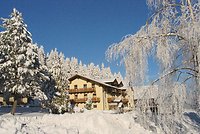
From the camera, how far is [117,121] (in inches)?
1014

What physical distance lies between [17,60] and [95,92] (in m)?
31.5

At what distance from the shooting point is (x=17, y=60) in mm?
32969

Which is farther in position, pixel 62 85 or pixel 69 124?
pixel 62 85

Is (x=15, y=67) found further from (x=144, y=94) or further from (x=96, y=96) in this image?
(x=96, y=96)

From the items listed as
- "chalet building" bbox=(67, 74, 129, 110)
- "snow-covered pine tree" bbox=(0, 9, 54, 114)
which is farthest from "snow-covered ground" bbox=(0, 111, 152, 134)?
"chalet building" bbox=(67, 74, 129, 110)

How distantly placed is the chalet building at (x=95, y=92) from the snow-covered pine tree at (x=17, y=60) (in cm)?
2735

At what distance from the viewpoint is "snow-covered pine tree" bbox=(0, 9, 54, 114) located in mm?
33000

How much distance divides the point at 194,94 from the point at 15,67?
28.0 metres

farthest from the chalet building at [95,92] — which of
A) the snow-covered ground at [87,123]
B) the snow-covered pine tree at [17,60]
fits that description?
the snow-covered ground at [87,123]

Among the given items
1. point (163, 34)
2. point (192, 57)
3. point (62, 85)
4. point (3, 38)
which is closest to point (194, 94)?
point (192, 57)

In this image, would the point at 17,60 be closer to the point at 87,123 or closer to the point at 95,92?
the point at 87,123

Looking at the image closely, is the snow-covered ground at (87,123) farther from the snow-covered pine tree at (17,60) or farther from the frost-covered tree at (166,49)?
the frost-covered tree at (166,49)

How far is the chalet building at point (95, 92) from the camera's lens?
61.9m

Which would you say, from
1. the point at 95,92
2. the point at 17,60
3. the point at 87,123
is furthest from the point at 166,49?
the point at 95,92
